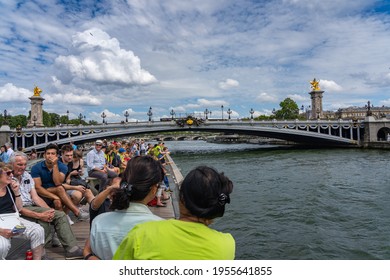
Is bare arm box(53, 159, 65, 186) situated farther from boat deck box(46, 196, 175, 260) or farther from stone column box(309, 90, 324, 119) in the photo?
stone column box(309, 90, 324, 119)

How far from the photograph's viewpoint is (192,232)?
1.31 m

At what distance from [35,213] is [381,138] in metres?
41.9

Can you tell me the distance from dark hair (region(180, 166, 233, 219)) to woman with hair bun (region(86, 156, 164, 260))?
371mm

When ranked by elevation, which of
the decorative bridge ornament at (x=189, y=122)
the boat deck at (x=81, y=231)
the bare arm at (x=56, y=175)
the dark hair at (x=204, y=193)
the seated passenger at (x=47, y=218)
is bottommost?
the boat deck at (x=81, y=231)

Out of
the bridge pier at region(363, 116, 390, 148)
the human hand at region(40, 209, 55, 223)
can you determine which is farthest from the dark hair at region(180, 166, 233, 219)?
the bridge pier at region(363, 116, 390, 148)

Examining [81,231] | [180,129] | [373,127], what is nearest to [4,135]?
[180,129]

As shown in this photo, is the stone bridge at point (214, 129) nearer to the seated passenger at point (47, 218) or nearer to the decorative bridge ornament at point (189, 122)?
the decorative bridge ornament at point (189, 122)

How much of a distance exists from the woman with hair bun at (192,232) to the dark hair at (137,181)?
1.09ft

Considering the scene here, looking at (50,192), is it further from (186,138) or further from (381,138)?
(186,138)

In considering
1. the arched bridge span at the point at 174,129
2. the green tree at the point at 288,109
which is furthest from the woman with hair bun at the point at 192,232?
the green tree at the point at 288,109

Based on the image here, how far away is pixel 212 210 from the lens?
136 centimetres

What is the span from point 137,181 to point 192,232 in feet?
1.63

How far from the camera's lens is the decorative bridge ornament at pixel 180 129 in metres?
29.6
